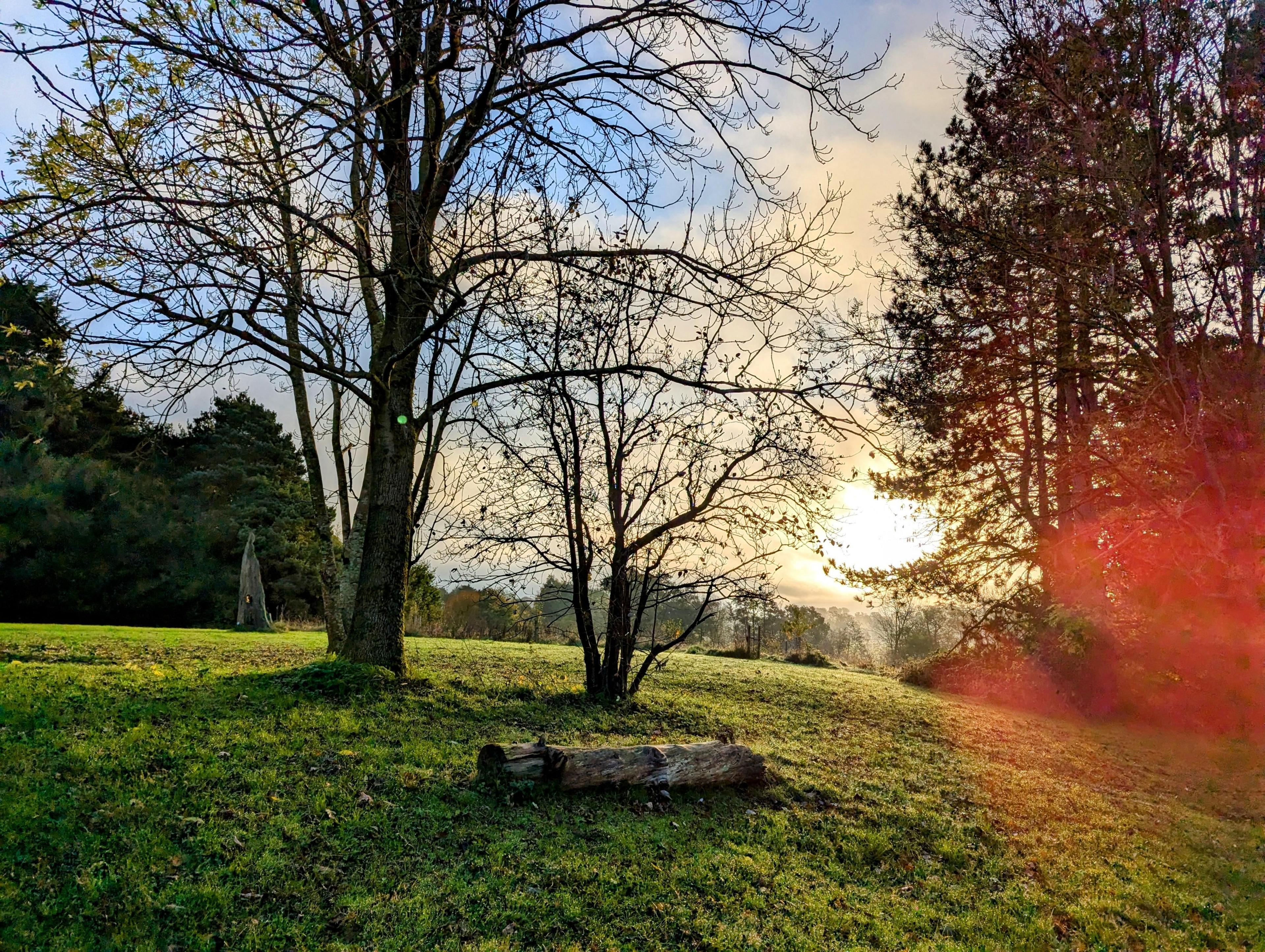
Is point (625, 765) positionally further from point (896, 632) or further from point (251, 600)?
point (896, 632)

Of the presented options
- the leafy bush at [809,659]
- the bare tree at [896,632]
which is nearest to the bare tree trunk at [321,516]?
the leafy bush at [809,659]

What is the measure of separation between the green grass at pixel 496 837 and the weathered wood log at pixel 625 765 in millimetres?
147

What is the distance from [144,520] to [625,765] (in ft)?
84.9

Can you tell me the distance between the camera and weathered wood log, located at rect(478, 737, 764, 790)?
221 inches

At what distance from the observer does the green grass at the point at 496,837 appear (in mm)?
3572

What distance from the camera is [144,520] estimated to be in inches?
953

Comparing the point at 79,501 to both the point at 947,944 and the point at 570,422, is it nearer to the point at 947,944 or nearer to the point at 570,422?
the point at 570,422

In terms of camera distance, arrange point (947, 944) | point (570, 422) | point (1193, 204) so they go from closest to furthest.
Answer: point (947, 944)
point (570, 422)
point (1193, 204)

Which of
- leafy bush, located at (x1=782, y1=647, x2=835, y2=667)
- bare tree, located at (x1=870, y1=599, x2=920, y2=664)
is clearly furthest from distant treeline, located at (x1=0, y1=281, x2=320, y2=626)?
bare tree, located at (x1=870, y1=599, x2=920, y2=664)

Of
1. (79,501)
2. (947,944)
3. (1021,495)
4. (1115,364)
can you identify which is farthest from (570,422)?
(79,501)

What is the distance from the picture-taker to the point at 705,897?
4.40m

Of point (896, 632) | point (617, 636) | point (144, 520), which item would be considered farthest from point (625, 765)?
point (896, 632)

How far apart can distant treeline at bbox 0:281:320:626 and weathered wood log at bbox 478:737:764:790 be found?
10234mm

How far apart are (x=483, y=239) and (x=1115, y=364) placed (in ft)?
41.3
